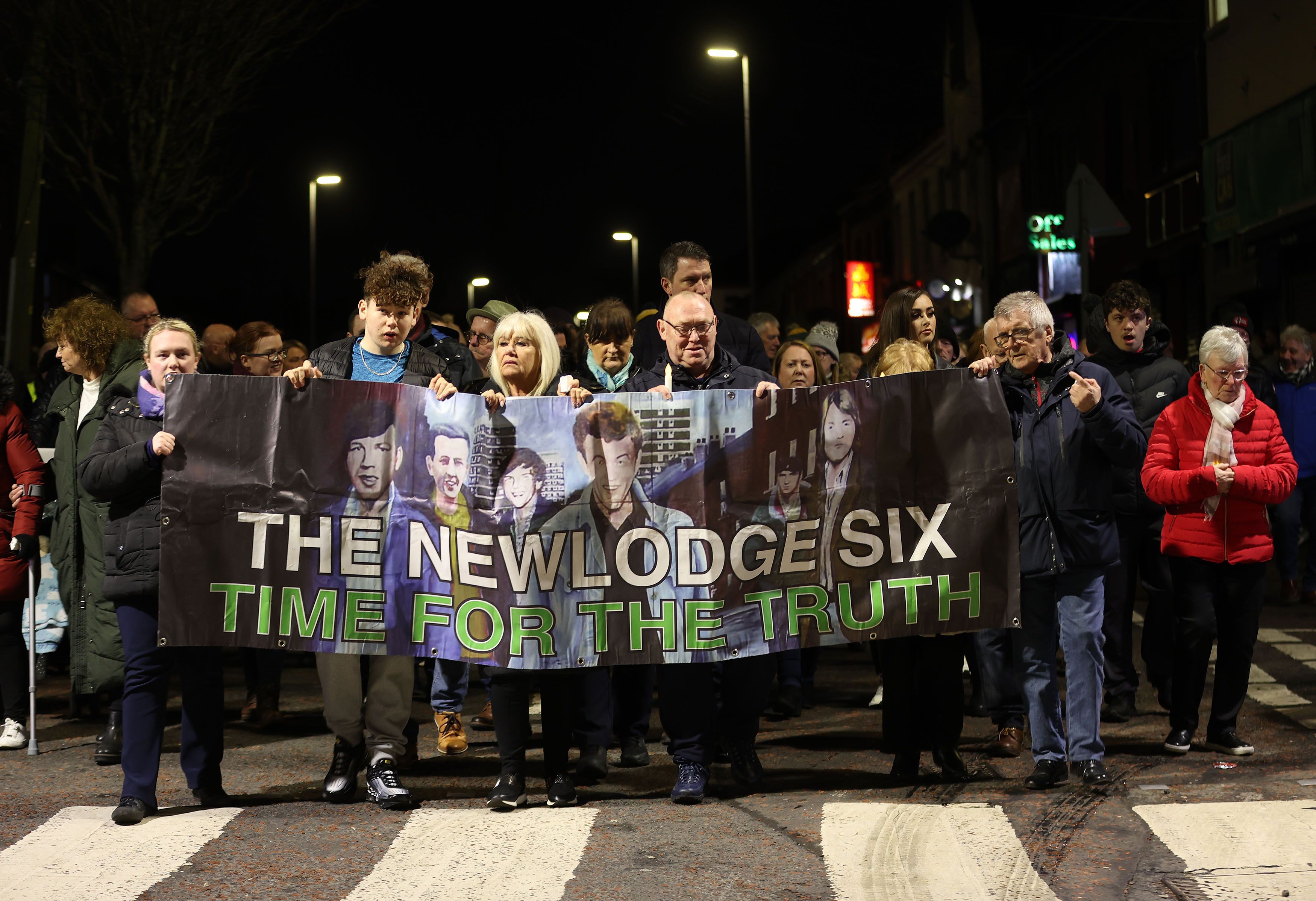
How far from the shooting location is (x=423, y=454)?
265 inches

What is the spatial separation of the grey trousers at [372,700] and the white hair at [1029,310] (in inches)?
125

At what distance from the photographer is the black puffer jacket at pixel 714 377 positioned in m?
6.98

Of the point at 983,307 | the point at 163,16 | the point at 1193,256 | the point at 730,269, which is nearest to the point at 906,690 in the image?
the point at 163,16

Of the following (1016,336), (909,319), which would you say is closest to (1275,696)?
(909,319)

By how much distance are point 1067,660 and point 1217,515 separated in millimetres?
1211

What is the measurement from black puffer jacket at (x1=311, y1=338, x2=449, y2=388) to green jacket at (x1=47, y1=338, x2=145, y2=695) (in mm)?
1210

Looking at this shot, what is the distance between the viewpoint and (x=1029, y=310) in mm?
6934

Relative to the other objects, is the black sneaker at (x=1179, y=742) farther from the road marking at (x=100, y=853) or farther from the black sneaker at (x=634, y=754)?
the road marking at (x=100, y=853)

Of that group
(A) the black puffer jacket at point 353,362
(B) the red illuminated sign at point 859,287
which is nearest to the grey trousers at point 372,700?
(A) the black puffer jacket at point 353,362

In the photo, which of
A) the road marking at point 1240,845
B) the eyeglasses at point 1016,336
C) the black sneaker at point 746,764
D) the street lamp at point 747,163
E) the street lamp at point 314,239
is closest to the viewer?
the road marking at point 1240,845

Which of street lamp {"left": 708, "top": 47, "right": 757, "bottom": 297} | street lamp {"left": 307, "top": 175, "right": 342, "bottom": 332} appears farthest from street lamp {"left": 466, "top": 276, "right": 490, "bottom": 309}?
street lamp {"left": 708, "top": 47, "right": 757, "bottom": 297}

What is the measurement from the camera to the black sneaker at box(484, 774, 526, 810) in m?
6.55

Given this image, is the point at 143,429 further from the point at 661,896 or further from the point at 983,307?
the point at 983,307

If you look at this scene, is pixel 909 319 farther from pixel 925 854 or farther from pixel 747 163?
pixel 747 163
